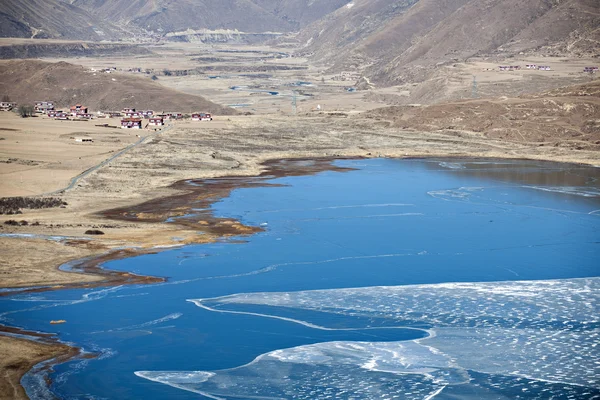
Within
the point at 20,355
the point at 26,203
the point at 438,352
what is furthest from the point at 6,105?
the point at 438,352

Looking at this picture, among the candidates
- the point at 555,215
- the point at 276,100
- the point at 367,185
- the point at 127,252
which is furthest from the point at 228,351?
the point at 276,100

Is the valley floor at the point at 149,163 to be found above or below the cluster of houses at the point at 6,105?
below

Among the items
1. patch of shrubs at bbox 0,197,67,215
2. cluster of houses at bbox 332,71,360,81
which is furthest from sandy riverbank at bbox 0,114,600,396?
cluster of houses at bbox 332,71,360,81

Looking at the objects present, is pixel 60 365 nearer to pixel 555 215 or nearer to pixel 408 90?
pixel 555 215

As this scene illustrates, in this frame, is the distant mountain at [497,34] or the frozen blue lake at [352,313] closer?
the frozen blue lake at [352,313]

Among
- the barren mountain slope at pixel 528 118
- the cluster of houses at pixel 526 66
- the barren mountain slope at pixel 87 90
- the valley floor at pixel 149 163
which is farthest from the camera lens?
the cluster of houses at pixel 526 66

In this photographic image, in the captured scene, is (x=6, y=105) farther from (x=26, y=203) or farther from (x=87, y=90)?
(x=26, y=203)

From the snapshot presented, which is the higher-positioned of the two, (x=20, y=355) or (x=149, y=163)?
(x=149, y=163)

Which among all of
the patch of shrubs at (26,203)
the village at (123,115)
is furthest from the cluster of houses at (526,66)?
the patch of shrubs at (26,203)

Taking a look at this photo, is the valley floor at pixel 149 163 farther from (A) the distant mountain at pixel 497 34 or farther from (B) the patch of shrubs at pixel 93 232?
(A) the distant mountain at pixel 497 34
